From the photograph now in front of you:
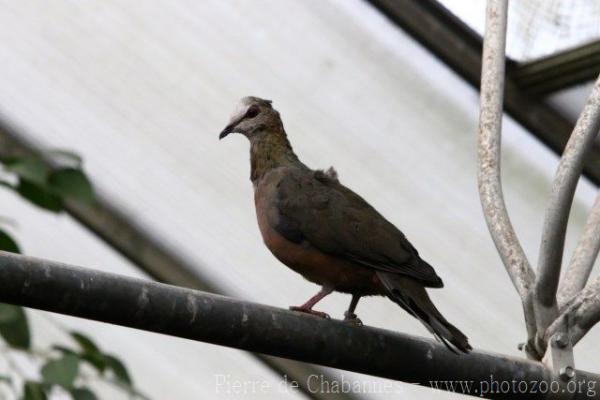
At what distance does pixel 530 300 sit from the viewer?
288cm


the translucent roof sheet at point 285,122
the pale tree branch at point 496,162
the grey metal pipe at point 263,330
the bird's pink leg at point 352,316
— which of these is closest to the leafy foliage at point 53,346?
the bird's pink leg at point 352,316

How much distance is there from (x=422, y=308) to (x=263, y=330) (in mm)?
683

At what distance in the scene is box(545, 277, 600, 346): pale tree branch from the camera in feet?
9.30

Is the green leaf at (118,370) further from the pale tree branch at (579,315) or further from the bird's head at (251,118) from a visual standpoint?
the pale tree branch at (579,315)

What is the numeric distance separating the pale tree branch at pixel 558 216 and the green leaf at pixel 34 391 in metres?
1.50

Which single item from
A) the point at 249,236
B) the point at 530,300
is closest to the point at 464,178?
the point at 249,236

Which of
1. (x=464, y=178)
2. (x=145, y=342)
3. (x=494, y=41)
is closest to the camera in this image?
(x=494, y=41)

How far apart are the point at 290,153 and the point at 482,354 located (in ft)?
Result: 4.26

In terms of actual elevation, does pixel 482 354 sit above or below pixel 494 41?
below

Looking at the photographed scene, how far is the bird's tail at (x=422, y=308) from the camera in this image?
2.82 m

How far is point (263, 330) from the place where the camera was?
254cm

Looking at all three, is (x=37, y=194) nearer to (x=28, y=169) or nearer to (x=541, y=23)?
(x=28, y=169)

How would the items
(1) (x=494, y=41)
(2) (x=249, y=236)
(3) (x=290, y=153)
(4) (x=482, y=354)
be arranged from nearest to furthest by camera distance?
(4) (x=482, y=354), (1) (x=494, y=41), (3) (x=290, y=153), (2) (x=249, y=236)

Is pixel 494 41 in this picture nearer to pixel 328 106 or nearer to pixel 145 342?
pixel 328 106
